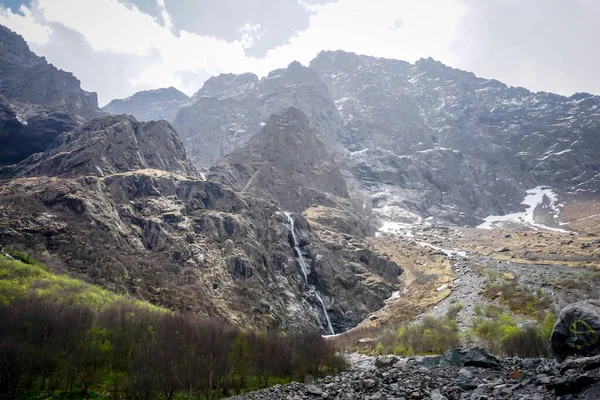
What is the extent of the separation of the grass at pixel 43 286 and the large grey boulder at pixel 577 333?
200 ft

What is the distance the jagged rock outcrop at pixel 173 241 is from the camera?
260 feet

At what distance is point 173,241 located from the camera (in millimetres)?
98625

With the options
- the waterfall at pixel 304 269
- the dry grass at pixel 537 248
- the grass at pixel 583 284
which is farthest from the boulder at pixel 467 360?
the dry grass at pixel 537 248

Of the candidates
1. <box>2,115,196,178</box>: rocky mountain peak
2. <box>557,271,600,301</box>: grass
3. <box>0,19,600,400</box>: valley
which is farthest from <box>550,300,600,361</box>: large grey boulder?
<box>2,115,196,178</box>: rocky mountain peak

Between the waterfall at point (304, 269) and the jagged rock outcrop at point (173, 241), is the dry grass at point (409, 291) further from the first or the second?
the waterfall at point (304, 269)

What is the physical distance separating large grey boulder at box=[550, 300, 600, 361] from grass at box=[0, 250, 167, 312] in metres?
61.1

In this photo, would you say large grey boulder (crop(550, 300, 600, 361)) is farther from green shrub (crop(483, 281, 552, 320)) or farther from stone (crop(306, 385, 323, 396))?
green shrub (crop(483, 281, 552, 320))

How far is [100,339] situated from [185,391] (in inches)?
689

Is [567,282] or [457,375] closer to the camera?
[457,375]

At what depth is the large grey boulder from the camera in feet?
90.1

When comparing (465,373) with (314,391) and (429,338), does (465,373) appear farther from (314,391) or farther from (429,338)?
(429,338)

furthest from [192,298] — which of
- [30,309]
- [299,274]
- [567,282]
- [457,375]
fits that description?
[567,282]

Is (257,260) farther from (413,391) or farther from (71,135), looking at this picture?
(71,135)

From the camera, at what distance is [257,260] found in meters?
105
